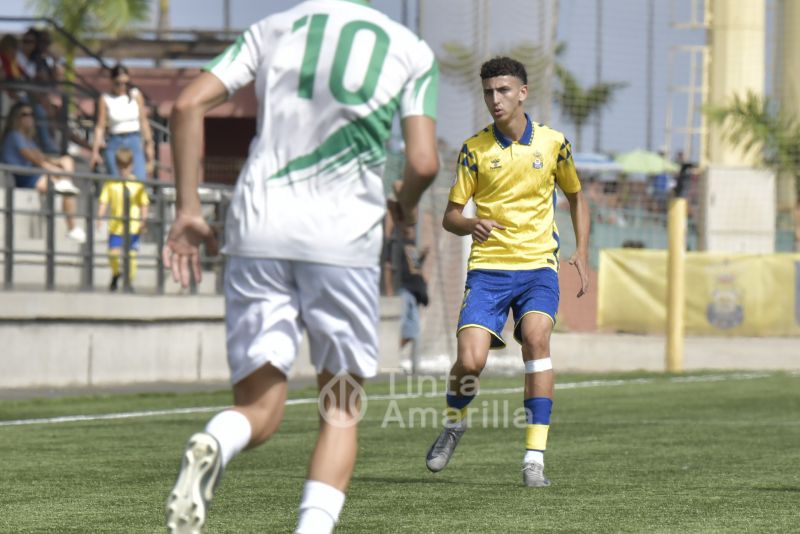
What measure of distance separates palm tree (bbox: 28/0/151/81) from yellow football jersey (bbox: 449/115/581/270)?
90.9ft

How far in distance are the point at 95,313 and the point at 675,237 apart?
8.01 meters

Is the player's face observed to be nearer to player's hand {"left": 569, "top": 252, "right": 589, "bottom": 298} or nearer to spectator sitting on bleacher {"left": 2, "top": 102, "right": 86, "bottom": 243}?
player's hand {"left": 569, "top": 252, "right": 589, "bottom": 298}

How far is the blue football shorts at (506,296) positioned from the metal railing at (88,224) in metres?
8.27

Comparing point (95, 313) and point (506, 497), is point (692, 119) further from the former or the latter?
point (506, 497)

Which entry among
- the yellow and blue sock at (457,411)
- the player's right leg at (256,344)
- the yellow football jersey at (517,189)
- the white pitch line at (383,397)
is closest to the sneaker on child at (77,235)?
the white pitch line at (383,397)

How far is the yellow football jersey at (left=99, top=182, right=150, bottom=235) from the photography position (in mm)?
20031

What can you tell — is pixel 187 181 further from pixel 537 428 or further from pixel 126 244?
pixel 126 244

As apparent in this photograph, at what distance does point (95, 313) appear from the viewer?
62.6 feet

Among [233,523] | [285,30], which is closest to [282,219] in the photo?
[285,30]

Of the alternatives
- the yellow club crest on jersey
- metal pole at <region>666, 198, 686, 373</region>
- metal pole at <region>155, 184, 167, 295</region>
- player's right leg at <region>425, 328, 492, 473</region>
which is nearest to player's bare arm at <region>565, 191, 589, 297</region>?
the yellow club crest on jersey

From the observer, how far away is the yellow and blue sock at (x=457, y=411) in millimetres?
9352

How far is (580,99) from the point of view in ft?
229

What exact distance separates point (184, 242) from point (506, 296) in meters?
4.32

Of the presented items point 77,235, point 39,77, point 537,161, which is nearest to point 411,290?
point 77,235
